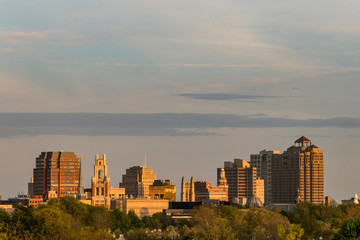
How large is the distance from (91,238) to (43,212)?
12.4 meters

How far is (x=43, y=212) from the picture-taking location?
187 metres

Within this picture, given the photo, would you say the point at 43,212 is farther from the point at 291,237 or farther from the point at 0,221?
the point at 291,237

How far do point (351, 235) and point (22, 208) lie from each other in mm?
63435

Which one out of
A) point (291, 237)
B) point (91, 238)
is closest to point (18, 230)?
point (91, 238)

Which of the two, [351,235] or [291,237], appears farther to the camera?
[291,237]

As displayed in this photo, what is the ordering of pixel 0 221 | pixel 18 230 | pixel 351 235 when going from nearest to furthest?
pixel 351 235, pixel 18 230, pixel 0 221

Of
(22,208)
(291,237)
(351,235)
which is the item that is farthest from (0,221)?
(351,235)

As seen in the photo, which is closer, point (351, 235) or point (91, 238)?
point (351, 235)

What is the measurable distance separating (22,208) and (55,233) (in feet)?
27.5

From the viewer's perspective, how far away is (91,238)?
19388 cm

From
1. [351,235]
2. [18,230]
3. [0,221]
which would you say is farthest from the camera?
[0,221]

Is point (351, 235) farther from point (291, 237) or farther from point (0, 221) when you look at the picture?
point (0, 221)

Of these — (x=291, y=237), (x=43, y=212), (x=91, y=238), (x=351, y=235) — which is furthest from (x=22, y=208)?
(x=351, y=235)

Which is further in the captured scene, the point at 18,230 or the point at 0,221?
the point at 0,221
